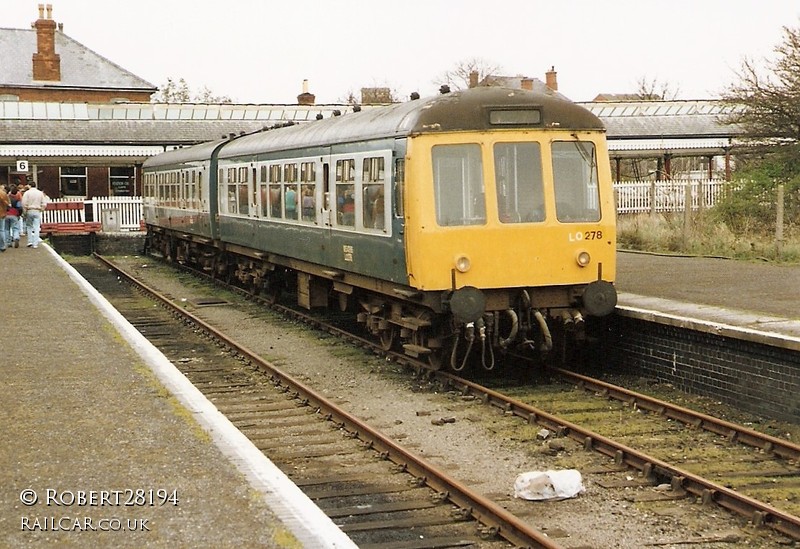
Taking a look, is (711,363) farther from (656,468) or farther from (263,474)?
(263,474)

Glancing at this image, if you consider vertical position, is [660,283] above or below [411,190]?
below

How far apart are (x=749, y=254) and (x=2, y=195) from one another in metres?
15.5

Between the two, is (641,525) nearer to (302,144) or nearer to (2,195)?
(302,144)

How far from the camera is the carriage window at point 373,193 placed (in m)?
11.9

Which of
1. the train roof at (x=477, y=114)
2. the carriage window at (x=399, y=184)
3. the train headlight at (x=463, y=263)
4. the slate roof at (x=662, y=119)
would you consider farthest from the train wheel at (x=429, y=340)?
the slate roof at (x=662, y=119)

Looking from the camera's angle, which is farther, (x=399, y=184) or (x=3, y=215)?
(x=3, y=215)

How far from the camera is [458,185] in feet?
36.7

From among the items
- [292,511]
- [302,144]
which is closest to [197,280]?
[302,144]

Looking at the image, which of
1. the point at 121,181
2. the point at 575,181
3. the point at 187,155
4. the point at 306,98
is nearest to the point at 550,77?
the point at 306,98

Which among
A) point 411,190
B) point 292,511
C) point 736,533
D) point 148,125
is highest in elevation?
point 148,125

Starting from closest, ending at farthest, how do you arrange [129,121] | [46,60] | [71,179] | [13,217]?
[13,217] < [71,179] < [129,121] < [46,60]

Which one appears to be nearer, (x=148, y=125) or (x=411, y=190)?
(x=411, y=190)

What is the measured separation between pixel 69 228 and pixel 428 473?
29803mm

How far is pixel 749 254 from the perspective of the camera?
63.3ft
